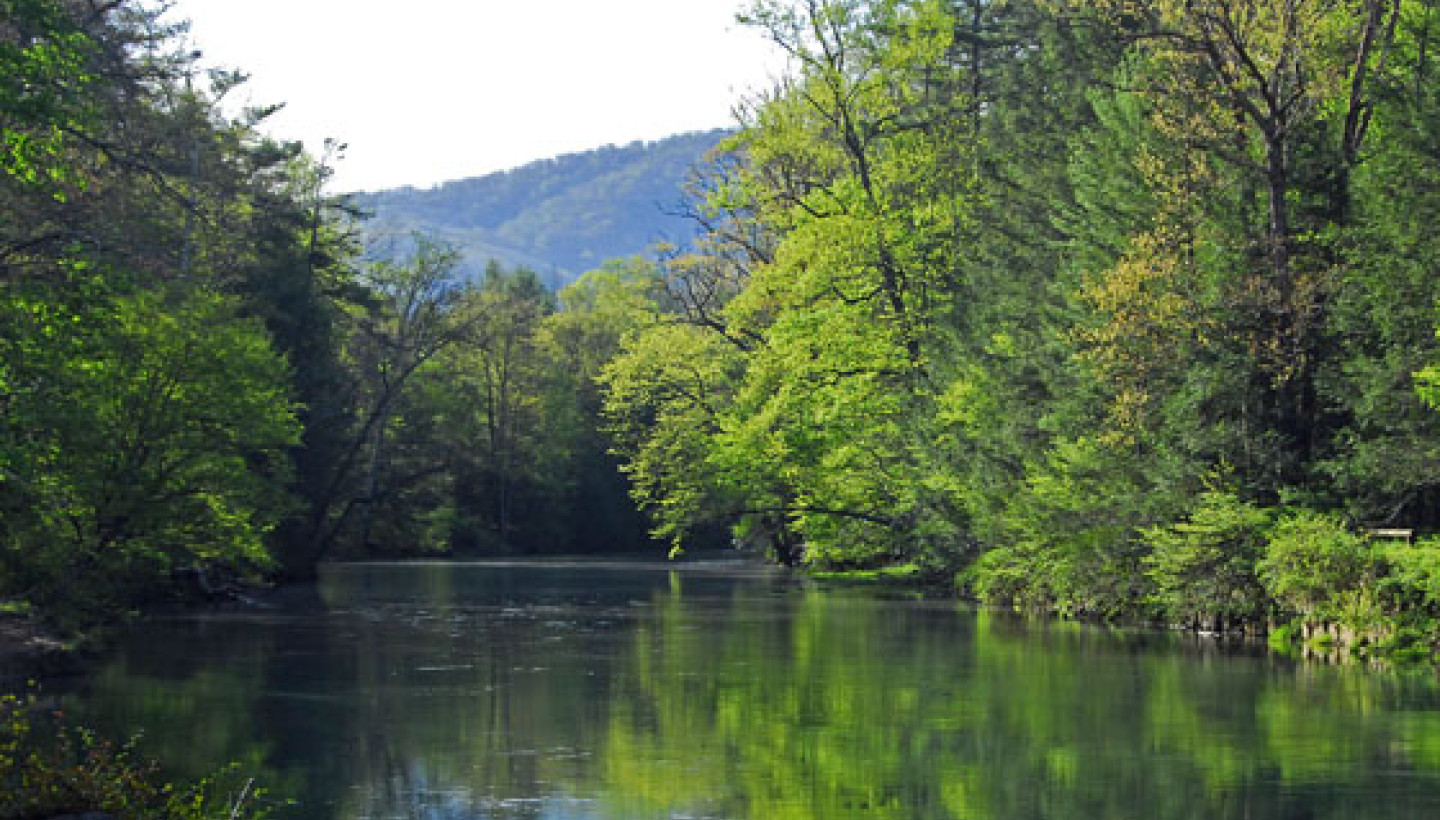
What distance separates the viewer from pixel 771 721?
2150 cm

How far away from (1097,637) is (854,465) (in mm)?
19847

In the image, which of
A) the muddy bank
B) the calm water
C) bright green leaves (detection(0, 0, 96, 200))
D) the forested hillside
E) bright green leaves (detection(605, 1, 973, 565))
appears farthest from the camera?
bright green leaves (detection(605, 1, 973, 565))

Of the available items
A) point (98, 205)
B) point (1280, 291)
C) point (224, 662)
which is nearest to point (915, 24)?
point (1280, 291)

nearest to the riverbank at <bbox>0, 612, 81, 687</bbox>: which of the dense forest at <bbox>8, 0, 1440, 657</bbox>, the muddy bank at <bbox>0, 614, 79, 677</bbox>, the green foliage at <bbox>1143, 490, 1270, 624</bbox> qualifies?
the muddy bank at <bbox>0, 614, 79, 677</bbox>

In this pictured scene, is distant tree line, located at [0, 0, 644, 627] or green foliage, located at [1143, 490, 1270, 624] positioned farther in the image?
green foliage, located at [1143, 490, 1270, 624]

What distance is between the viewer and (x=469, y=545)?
92875mm

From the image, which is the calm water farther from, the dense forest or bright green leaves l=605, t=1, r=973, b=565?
bright green leaves l=605, t=1, r=973, b=565

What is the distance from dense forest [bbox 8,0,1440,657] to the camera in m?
29.9

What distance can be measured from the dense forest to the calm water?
3105mm

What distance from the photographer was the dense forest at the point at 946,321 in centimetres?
2992

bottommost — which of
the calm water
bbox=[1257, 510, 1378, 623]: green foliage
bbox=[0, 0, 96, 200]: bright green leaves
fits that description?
the calm water

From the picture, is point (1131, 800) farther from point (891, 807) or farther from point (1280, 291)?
point (1280, 291)

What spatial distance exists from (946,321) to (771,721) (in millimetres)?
27673

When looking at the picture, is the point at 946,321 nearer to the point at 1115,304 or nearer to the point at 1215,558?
the point at 1115,304
